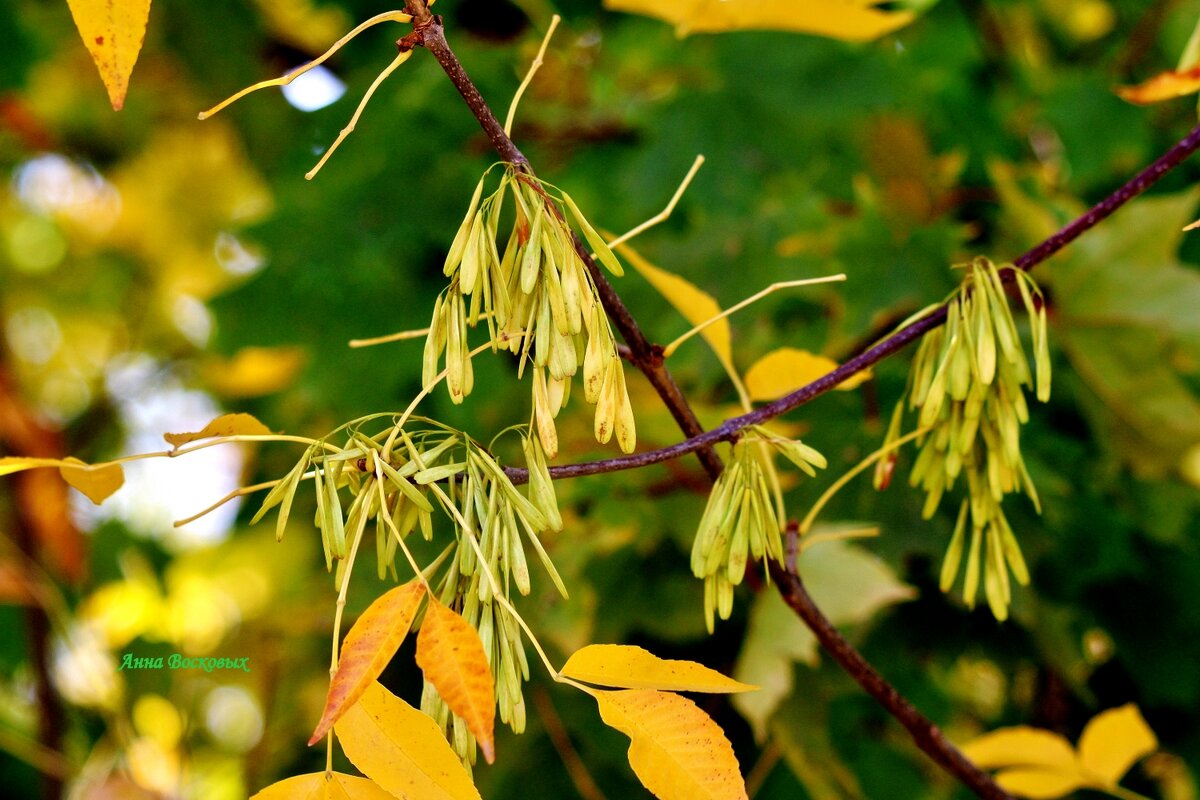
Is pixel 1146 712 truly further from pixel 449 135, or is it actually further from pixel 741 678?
pixel 449 135

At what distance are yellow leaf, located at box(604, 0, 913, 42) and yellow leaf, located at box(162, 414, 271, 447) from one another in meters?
0.32

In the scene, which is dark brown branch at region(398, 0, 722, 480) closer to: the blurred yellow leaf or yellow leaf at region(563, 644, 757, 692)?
yellow leaf at region(563, 644, 757, 692)

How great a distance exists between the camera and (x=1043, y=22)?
3.56 feet

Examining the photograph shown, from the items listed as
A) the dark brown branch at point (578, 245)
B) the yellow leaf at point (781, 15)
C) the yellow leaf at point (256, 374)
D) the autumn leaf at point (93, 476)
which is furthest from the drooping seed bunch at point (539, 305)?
the yellow leaf at point (256, 374)

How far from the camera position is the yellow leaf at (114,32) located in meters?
0.25

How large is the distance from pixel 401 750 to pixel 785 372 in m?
0.20

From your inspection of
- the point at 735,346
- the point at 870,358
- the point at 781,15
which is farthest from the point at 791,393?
the point at 735,346

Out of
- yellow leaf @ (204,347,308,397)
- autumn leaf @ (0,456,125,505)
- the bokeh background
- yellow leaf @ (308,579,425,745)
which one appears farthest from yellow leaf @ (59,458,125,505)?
yellow leaf @ (204,347,308,397)

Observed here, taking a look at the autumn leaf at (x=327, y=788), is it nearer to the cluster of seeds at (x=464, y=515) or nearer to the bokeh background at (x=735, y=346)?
the cluster of seeds at (x=464, y=515)

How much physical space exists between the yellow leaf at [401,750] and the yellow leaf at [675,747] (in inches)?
1.8

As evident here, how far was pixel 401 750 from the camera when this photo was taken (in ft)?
0.88

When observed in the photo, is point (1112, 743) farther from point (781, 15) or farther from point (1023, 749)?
point (781, 15)

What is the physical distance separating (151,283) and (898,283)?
1437mm

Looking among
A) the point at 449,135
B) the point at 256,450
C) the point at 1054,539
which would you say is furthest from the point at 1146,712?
the point at 256,450
